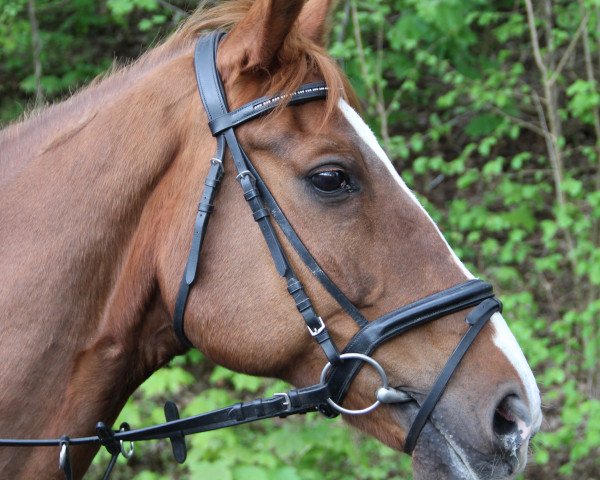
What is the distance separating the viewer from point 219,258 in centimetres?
221

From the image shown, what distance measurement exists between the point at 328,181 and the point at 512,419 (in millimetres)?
845

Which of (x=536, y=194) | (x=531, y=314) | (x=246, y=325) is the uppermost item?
(x=246, y=325)

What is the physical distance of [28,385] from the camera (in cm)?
217

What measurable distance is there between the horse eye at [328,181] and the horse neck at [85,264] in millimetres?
445

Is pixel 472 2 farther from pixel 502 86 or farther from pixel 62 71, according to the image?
pixel 62 71

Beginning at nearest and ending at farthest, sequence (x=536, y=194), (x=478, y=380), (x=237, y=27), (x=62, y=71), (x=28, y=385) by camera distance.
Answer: (x=478, y=380) → (x=28, y=385) → (x=237, y=27) → (x=536, y=194) → (x=62, y=71)

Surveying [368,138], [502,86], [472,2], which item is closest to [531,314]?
[502,86]

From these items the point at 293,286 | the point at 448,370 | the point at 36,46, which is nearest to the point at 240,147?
the point at 293,286

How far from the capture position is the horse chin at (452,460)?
2027 mm

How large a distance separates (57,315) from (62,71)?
5010 millimetres

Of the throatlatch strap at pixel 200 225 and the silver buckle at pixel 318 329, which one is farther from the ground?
the throatlatch strap at pixel 200 225

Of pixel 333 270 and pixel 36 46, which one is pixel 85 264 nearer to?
pixel 333 270

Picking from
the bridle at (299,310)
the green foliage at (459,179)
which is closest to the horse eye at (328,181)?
the bridle at (299,310)

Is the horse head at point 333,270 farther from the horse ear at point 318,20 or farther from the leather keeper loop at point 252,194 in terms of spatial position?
the horse ear at point 318,20
